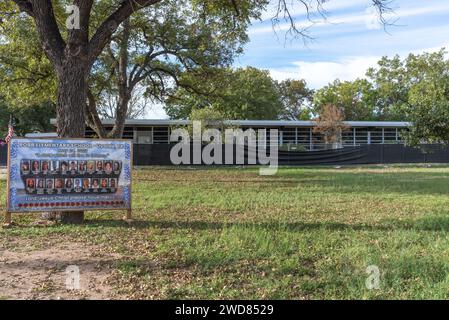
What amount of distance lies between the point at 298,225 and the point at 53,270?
14.2ft

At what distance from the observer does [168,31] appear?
2134 centimetres

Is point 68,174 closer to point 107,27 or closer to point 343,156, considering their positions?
point 107,27

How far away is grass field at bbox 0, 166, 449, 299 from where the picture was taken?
5.04 meters

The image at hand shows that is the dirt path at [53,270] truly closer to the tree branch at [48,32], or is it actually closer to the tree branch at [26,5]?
the tree branch at [48,32]

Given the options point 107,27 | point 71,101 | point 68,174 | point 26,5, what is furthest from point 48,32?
point 68,174

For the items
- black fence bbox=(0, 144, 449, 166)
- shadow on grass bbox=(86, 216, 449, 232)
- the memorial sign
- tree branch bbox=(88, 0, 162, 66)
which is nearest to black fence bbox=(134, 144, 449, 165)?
black fence bbox=(0, 144, 449, 166)

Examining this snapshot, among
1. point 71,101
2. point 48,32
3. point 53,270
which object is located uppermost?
point 48,32

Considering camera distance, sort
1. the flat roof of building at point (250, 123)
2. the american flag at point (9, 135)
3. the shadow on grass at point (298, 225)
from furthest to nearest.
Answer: the flat roof of building at point (250, 123) → the american flag at point (9, 135) → the shadow on grass at point (298, 225)

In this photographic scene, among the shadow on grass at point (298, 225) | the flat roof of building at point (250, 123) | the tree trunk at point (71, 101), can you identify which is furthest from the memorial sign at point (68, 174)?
the flat roof of building at point (250, 123)

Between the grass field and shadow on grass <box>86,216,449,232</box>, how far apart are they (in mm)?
18

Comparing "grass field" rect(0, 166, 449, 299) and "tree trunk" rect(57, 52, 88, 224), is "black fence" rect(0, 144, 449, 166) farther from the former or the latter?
"tree trunk" rect(57, 52, 88, 224)

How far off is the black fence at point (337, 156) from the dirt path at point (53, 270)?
25003 mm

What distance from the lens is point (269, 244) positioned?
6.81 meters

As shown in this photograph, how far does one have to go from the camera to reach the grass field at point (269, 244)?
504 centimetres
